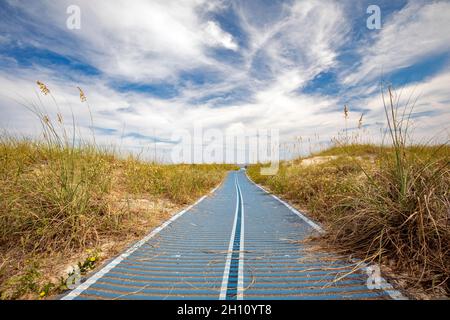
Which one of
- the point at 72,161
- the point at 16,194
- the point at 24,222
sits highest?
the point at 72,161

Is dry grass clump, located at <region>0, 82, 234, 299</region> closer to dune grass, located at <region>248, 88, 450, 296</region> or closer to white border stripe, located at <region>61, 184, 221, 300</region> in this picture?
white border stripe, located at <region>61, 184, 221, 300</region>

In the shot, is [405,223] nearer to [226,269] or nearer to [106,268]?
[226,269]

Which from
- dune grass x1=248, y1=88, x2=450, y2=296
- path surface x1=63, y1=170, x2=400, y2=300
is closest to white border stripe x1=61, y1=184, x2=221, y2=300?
path surface x1=63, y1=170, x2=400, y2=300

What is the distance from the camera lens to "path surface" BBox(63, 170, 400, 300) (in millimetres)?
2182

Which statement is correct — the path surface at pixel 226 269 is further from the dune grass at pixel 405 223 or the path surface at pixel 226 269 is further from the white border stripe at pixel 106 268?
the dune grass at pixel 405 223

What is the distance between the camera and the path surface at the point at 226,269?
218 centimetres

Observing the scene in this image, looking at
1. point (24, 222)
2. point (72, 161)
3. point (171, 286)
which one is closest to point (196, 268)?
point (171, 286)

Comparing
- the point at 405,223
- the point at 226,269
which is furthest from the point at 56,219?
the point at 405,223

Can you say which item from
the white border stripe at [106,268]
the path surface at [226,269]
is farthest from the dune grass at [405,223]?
the white border stripe at [106,268]

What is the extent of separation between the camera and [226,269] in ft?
8.82

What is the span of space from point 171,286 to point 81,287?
90 centimetres

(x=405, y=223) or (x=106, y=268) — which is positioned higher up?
(x=405, y=223)

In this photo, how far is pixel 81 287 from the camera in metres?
Result: 2.26
